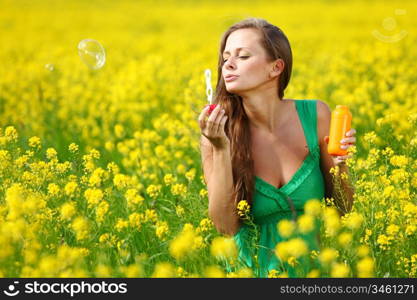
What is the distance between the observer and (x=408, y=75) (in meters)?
6.92

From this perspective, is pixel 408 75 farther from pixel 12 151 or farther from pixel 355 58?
pixel 12 151

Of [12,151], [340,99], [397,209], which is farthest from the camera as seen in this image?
[340,99]

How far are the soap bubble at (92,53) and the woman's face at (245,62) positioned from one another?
1.95 meters

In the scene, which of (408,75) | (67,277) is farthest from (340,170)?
(408,75)

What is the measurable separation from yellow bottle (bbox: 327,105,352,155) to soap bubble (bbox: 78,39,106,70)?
2.26 meters

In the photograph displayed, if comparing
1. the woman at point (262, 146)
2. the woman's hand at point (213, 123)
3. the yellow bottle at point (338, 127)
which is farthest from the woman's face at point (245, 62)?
the yellow bottle at point (338, 127)

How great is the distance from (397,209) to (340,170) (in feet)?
1.02

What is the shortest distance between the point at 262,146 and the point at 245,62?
46cm

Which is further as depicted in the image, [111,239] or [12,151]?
[12,151]

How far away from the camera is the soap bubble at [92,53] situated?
5051 mm

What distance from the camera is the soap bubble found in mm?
5051

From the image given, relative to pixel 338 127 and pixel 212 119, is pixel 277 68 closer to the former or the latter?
pixel 338 127

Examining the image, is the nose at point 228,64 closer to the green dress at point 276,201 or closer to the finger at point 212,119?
the finger at point 212,119

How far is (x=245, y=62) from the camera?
10.6 ft
